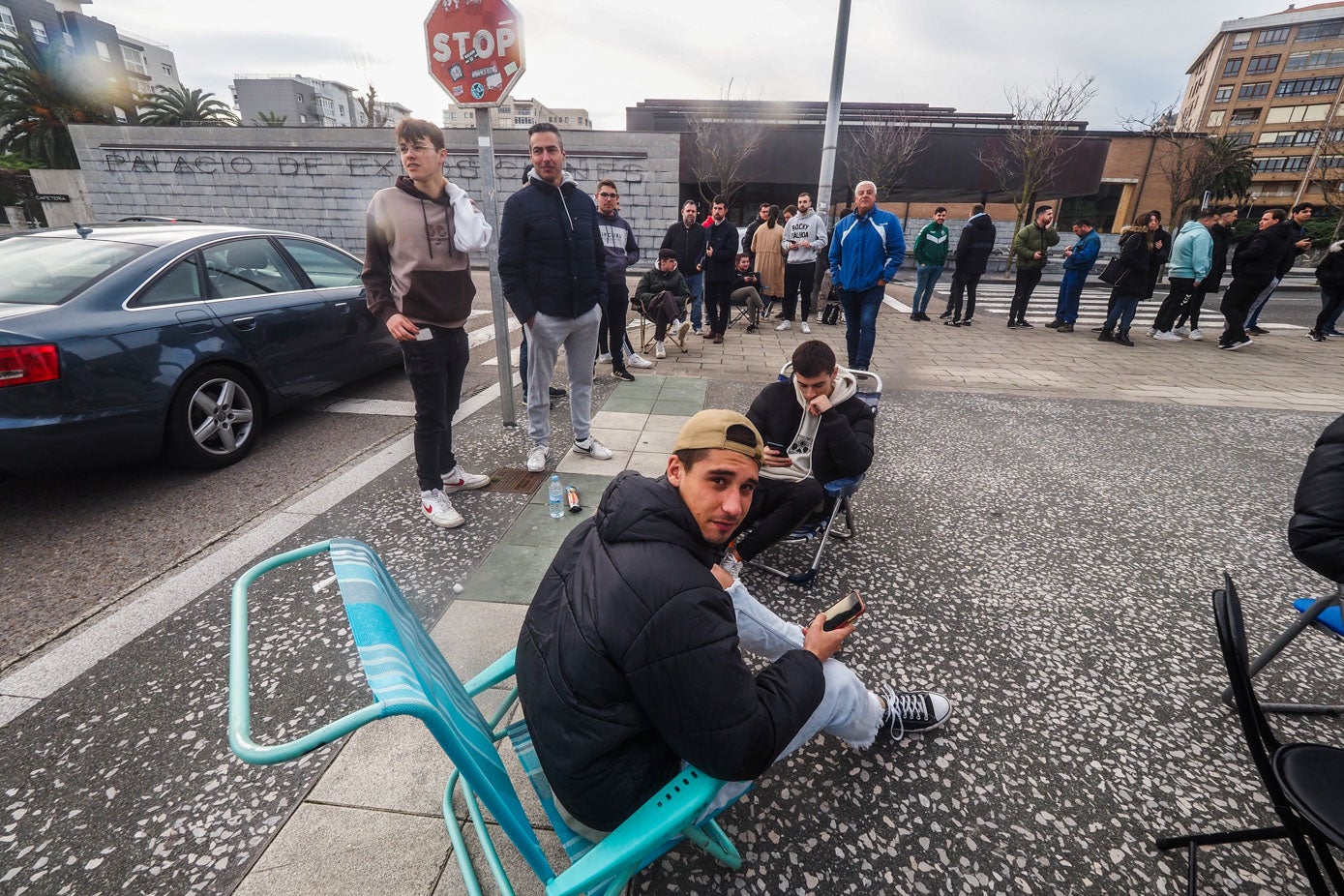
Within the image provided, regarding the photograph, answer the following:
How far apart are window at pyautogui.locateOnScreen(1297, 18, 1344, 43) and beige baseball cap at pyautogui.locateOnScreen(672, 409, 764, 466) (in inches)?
3769

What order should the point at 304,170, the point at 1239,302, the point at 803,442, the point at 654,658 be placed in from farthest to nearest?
the point at 304,170 → the point at 1239,302 → the point at 803,442 → the point at 654,658

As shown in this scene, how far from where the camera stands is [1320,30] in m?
58.6

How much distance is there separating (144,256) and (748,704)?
4.85 meters

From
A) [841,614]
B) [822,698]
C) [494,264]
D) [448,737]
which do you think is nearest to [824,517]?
[841,614]

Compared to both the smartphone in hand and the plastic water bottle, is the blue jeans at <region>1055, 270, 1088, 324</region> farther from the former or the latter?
the smartphone in hand

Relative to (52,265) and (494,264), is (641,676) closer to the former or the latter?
(494,264)

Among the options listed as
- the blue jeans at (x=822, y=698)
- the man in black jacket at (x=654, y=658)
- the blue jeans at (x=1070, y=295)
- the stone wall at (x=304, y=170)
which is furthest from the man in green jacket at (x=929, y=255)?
the man in black jacket at (x=654, y=658)

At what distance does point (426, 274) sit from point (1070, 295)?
1159 centimetres

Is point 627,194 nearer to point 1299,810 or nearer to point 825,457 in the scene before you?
point 825,457

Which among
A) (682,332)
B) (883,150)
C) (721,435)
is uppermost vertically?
(883,150)

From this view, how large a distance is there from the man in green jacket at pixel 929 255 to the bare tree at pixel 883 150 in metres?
11.5

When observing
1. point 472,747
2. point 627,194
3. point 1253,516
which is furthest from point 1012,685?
point 627,194

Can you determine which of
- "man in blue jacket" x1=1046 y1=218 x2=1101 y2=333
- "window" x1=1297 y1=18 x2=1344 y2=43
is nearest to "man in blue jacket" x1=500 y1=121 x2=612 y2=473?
"man in blue jacket" x1=1046 y1=218 x2=1101 y2=333

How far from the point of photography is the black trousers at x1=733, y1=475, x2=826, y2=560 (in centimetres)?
293
